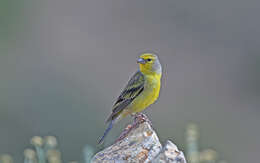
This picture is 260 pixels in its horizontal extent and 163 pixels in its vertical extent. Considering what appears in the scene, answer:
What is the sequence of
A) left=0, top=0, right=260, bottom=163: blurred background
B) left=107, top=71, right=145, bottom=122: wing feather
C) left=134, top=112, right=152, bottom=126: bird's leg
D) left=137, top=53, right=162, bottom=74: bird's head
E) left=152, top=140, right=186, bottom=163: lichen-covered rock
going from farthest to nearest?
1. left=0, top=0, right=260, bottom=163: blurred background
2. left=137, top=53, right=162, bottom=74: bird's head
3. left=107, top=71, right=145, bottom=122: wing feather
4. left=134, top=112, right=152, bottom=126: bird's leg
5. left=152, top=140, right=186, bottom=163: lichen-covered rock

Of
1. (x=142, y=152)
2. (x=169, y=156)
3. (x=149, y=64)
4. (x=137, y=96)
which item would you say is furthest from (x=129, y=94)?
(x=169, y=156)

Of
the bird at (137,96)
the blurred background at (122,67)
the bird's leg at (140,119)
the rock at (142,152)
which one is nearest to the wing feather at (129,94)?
the bird at (137,96)

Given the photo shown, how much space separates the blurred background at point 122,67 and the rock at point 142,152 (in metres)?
6.34

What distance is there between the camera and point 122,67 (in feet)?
57.4

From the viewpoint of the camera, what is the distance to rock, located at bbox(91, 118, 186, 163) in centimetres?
572

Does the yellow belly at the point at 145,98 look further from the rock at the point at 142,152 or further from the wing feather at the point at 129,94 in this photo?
the rock at the point at 142,152

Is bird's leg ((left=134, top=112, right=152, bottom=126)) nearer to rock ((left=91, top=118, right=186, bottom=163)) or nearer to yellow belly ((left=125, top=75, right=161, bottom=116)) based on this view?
yellow belly ((left=125, top=75, right=161, bottom=116))

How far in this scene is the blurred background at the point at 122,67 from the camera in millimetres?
14721

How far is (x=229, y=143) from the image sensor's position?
596 inches

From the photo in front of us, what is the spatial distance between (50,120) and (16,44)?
4908mm

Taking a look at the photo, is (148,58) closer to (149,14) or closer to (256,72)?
(256,72)

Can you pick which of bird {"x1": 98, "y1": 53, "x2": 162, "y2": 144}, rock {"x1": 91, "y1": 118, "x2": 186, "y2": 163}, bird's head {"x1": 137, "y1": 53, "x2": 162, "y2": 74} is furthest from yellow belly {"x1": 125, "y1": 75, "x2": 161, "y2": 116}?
rock {"x1": 91, "y1": 118, "x2": 186, "y2": 163}

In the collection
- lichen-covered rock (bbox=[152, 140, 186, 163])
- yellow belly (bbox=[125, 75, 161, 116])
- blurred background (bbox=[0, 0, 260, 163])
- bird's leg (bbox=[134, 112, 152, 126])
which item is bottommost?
lichen-covered rock (bbox=[152, 140, 186, 163])

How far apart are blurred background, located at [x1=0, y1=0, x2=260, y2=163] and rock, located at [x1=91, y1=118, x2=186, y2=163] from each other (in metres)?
6.34
